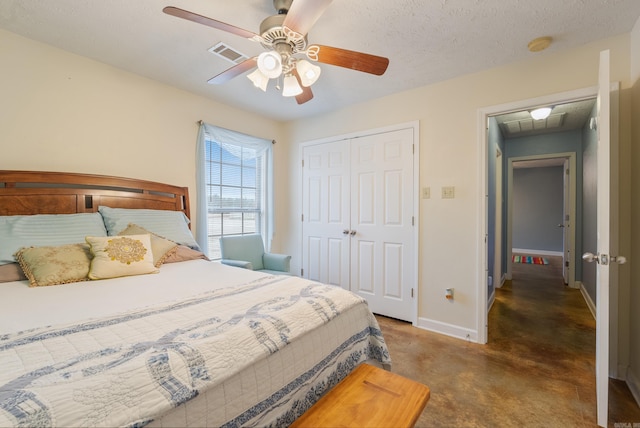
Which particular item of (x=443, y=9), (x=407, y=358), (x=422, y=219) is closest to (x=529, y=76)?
(x=443, y=9)

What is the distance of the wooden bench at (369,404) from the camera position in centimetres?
101

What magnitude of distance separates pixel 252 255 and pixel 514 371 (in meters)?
2.62

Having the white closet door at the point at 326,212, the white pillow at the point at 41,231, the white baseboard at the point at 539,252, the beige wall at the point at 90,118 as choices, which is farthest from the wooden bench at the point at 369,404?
the white baseboard at the point at 539,252

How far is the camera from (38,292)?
4.78 ft

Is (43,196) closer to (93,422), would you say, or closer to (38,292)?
(38,292)

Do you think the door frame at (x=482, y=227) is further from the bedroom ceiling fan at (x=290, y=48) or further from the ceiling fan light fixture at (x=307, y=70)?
the ceiling fan light fixture at (x=307, y=70)

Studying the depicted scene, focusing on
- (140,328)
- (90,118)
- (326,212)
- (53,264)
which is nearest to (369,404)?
(140,328)

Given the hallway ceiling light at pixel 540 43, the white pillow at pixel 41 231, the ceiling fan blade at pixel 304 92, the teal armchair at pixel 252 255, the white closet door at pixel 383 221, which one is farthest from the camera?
the teal armchair at pixel 252 255

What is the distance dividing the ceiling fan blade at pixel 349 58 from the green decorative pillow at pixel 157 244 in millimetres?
1726

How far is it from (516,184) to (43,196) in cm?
945

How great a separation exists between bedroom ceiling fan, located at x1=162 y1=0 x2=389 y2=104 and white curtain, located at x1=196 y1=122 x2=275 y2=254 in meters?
1.45

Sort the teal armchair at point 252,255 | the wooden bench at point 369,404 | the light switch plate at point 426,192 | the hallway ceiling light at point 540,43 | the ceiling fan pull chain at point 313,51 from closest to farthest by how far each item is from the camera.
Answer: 1. the wooden bench at point 369,404
2. the ceiling fan pull chain at point 313,51
3. the hallway ceiling light at point 540,43
4. the light switch plate at point 426,192
5. the teal armchair at point 252,255

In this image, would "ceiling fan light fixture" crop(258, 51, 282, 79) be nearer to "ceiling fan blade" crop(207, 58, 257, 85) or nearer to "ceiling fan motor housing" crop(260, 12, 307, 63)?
"ceiling fan motor housing" crop(260, 12, 307, 63)

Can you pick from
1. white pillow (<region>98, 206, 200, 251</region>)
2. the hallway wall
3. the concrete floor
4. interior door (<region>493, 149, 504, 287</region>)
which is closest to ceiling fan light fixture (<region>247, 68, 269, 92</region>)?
white pillow (<region>98, 206, 200, 251</region>)
